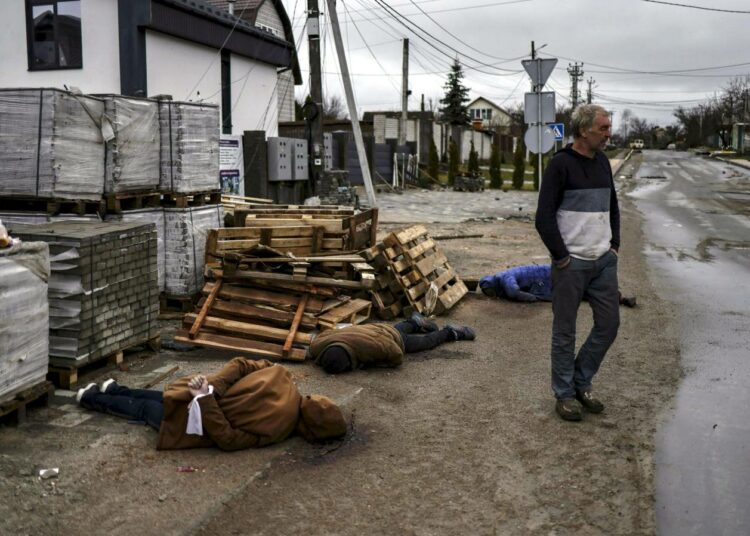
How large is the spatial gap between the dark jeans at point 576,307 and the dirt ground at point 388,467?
34 cm

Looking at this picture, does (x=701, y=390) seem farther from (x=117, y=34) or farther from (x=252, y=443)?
(x=117, y=34)

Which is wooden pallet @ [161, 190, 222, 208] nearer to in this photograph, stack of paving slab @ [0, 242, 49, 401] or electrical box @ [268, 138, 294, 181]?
stack of paving slab @ [0, 242, 49, 401]

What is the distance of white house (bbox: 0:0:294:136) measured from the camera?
628 inches

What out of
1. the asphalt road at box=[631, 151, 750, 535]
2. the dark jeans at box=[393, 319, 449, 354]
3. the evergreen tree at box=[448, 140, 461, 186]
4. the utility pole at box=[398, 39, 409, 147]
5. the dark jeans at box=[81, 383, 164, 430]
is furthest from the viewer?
the utility pole at box=[398, 39, 409, 147]

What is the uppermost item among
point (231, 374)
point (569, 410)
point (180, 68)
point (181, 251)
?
point (180, 68)

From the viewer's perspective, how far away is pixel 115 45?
16078 mm

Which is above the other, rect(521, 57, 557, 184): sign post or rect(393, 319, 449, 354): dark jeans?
rect(521, 57, 557, 184): sign post

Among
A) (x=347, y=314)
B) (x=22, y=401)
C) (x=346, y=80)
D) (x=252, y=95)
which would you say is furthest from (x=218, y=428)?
(x=252, y=95)

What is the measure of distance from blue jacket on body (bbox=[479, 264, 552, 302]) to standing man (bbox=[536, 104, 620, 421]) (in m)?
4.24

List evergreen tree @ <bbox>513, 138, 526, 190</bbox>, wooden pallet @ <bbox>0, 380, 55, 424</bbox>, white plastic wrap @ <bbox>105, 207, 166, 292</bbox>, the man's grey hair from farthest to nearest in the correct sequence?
evergreen tree @ <bbox>513, 138, 526, 190</bbox>
white plastic wrap @ <bbox>105, 207, 166, 292</bbox>
the man's grey hair
wooden pallet @ <bbox>0, 380, 55, 424</bbox>

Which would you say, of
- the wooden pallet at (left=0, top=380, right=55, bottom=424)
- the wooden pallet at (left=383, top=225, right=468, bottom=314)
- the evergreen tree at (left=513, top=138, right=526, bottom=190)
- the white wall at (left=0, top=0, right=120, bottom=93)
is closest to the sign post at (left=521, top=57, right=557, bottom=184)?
the wooden pallet at (left=383, top=225, right=468, bottom=314)

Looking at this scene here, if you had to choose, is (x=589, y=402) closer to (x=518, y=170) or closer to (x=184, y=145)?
(x=184, y=145)

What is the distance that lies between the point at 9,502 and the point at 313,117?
1569 centimetres

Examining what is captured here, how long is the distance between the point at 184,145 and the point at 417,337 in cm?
346
